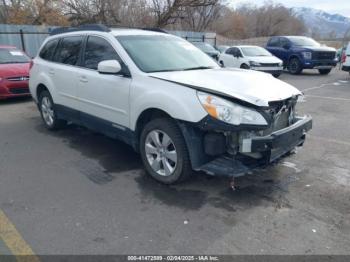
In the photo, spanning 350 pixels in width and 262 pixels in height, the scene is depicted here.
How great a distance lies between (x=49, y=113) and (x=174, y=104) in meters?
3.56

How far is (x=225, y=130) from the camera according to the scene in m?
3.26

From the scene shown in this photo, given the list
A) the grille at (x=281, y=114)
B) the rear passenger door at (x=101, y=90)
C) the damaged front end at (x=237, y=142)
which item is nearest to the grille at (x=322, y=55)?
the grille at (x=281, y=114)

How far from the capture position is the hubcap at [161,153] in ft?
12.4

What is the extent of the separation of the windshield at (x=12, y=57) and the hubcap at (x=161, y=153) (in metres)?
7.41

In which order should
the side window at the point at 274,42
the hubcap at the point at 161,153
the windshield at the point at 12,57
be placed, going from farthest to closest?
the side window at the point at 274,42
the windshield at the point at 12,57
the hubcap at the point at 161,153

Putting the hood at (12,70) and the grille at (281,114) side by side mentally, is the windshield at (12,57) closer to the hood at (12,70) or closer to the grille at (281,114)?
the hood at (12,70)

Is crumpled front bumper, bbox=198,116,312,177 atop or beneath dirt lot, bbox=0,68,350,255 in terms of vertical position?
atop

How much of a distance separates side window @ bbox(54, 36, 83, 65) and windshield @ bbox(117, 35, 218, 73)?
106 centimetres

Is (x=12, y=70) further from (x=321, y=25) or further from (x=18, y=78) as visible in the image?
(x=321, y=25)

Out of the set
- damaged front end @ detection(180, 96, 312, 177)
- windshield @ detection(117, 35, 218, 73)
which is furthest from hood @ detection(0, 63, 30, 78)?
damaged front end @ detection(180, 96, 312, 177)

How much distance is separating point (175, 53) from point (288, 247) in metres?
3.01

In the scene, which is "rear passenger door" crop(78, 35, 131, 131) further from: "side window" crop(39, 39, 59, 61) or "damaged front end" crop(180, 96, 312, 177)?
"side window" crop(39, 39, 59, 61)

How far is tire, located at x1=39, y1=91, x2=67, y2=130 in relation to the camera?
19.8 ft

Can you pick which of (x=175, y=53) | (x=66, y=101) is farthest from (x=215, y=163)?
(x=66, y=101)
